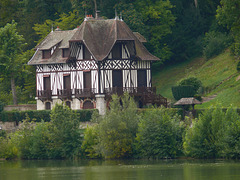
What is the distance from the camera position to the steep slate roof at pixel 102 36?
81438mm

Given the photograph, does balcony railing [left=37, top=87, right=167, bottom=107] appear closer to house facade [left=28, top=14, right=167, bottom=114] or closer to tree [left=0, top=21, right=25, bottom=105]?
house facade [left=28, top=14, right=167, bottom=114]

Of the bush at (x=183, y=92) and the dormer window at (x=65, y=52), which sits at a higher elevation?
the dormer window at (x=65, y=52)

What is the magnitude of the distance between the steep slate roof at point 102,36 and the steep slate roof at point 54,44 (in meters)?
2.83

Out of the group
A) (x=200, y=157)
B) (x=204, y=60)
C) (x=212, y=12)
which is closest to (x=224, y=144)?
(x=200, y=157)

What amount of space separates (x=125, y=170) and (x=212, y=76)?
31748 mm

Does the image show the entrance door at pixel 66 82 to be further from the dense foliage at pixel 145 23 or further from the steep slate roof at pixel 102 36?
the dense foliage at pixel 145 23

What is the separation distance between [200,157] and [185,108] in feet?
32.8

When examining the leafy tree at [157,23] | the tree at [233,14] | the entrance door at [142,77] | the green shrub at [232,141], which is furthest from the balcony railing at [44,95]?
the green shrub at [232,141]

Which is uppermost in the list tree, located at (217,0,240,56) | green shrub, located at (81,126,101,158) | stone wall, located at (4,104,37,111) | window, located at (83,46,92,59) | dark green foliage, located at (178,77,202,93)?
tree, located at (217,0,240,56)

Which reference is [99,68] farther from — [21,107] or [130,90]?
[21,107]

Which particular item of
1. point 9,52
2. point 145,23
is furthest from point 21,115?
point 145,23

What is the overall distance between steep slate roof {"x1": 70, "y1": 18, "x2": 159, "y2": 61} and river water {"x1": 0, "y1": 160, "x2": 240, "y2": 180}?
18.3 metres

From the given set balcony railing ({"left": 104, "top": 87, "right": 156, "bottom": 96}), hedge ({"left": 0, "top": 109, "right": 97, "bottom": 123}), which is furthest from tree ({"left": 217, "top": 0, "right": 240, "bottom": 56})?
hedge ({"left": 0, "top": 109, "right": 97, "bottom": 123})

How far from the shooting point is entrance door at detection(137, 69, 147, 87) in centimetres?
8394
